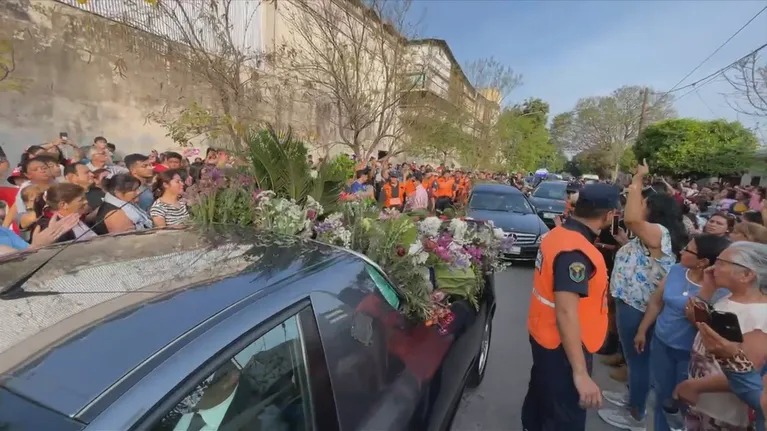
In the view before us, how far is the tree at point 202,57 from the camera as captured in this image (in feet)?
29.0

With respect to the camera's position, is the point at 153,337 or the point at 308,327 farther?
the point at 308,327

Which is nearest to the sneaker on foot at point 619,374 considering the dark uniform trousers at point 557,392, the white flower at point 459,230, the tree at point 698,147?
the dark uniform trousers at point 557,392

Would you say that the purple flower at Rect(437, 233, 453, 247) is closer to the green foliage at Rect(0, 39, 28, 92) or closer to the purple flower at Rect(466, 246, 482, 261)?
the purple flower at Rect(466, 246, 482, 261)

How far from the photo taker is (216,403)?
3.72 feet

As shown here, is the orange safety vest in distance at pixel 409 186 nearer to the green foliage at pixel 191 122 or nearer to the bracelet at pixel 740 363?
the green foliage at pixel 191 122

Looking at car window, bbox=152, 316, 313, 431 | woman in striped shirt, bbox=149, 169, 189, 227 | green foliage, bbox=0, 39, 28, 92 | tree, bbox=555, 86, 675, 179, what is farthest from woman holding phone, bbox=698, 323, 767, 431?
tree, bbox=555, 86, 675, 179

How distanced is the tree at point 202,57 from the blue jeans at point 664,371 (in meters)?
7.80

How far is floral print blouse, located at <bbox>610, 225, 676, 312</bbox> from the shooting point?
320cm

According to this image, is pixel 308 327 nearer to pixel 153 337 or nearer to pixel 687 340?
pixel 153 337

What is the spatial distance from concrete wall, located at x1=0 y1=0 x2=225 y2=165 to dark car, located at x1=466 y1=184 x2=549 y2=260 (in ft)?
22.4

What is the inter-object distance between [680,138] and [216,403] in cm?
3742

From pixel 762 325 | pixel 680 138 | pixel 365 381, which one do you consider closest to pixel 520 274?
pixel 762 325

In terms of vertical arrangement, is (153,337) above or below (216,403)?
above

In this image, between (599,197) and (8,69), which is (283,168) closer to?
(599,197)
